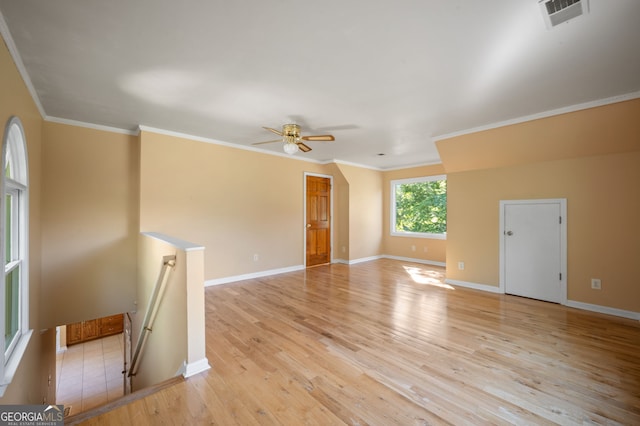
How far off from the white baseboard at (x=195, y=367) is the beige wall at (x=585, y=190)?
4.22m

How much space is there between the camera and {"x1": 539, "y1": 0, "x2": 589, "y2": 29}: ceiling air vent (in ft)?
4.89

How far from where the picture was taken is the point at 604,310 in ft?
10.7

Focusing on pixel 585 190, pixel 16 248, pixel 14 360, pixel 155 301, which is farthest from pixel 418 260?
pixel 16 248

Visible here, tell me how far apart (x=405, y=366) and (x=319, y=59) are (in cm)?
260

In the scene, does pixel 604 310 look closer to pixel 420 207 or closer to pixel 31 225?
Answer: pixel 420 207

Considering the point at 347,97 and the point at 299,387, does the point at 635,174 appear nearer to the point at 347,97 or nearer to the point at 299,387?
the point at 347,97

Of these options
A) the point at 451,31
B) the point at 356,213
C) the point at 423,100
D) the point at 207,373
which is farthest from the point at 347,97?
the point at 356,213

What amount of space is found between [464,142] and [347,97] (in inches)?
89.2

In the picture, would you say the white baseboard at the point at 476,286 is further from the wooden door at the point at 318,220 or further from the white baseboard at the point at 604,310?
the wooden door at the point at 318,220

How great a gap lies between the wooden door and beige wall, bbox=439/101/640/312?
2.84m

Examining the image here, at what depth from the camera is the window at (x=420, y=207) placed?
6262 millimetres

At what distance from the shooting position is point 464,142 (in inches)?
155

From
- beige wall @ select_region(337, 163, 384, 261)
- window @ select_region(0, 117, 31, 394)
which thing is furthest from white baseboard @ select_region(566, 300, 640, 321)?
window @ select_region(0, 117, 31, 394)

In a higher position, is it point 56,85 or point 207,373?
point 56,85
